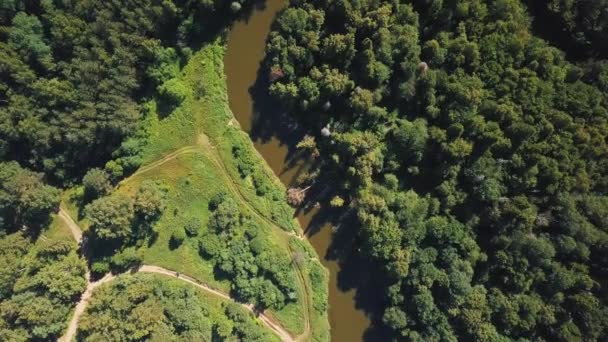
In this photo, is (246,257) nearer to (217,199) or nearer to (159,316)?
(217,199)

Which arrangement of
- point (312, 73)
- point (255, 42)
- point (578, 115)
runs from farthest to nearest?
1. point (255, 42)
2. point (312, 73)
3. point (578, 115)

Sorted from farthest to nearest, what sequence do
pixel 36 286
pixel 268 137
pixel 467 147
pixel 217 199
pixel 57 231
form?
pixel 268 137
pixel 57 231
pixel 217 199
pixel 36 286
pixel 467 147

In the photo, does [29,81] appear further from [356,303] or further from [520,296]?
[520,296]

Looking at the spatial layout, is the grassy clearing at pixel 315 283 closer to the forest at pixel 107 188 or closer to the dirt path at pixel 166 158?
the forest at pixel 107 188

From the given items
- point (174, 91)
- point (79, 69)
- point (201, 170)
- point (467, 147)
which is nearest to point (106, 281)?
point (201, 170)

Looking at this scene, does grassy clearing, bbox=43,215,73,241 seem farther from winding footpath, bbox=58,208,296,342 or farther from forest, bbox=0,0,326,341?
winding footpath, bbox=58,208,296,342

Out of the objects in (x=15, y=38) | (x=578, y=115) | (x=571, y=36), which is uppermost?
(x=571, y=36)

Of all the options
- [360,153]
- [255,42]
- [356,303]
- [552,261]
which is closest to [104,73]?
[255,42]
